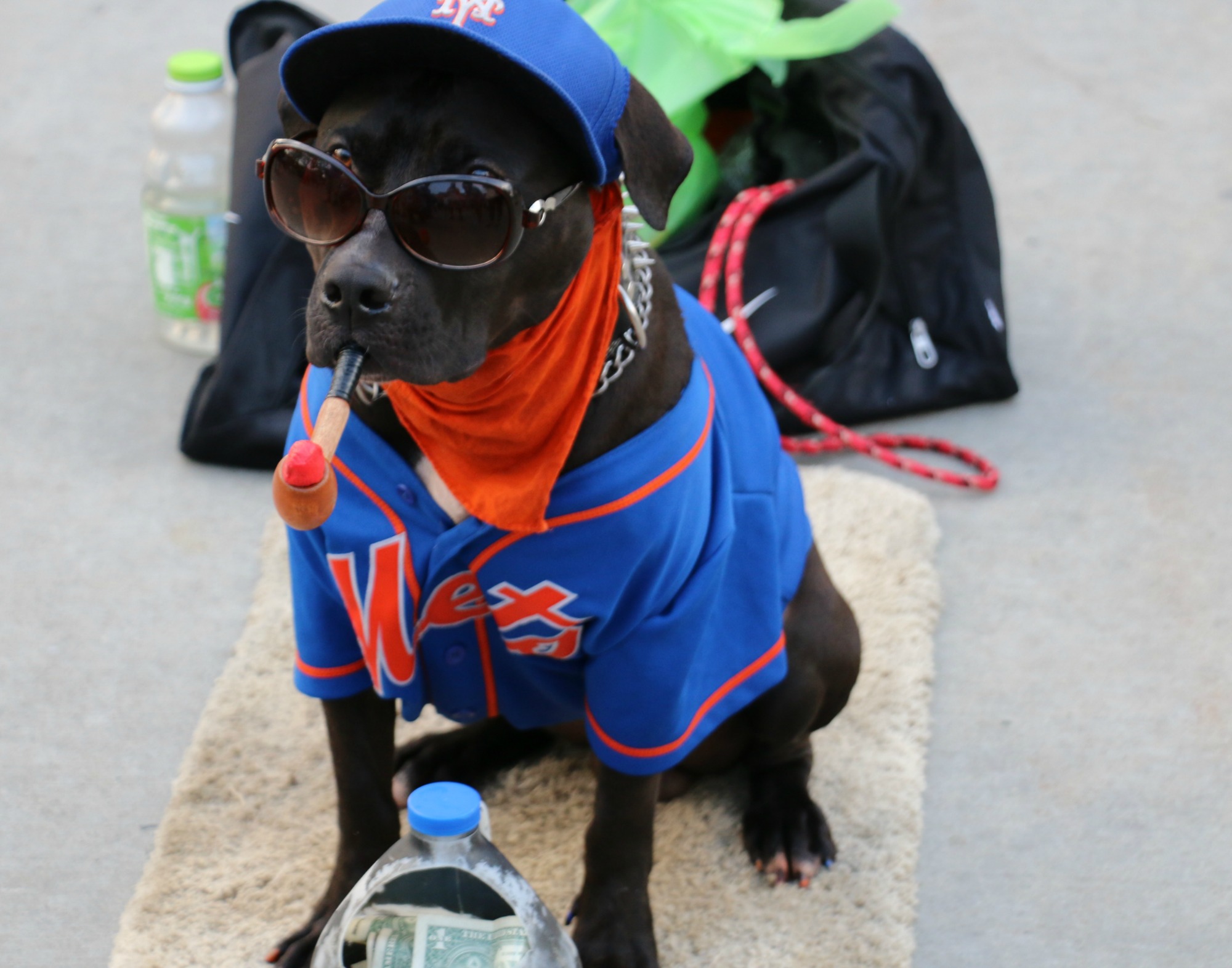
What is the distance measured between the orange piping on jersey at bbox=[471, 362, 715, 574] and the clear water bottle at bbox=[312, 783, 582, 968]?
28 centimetres

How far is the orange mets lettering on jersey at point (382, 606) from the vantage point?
1755 millimetres

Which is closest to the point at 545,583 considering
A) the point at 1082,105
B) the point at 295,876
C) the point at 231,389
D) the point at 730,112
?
the point at 295,876

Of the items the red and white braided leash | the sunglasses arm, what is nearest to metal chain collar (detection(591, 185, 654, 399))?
the sunglasses arm

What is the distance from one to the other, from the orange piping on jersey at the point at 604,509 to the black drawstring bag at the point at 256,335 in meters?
1.43

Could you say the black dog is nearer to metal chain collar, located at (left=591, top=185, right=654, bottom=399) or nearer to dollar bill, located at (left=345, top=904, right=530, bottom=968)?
metal chain collar, located at (left=591, top=185, right=654, bottom=399)

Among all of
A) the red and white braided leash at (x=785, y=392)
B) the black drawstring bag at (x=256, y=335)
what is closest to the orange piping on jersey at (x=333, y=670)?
the black drawstring bag at (x=256, y=335)

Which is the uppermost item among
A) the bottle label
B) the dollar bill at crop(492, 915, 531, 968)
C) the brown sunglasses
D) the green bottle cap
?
the brown sunglasses

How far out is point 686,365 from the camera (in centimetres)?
183

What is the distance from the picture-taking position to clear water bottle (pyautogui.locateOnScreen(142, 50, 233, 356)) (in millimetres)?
3332

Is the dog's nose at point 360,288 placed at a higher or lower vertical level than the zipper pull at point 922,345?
higher

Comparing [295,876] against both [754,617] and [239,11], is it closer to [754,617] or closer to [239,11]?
[754,617]

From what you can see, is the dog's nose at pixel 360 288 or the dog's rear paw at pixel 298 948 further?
the dog's rear paw at pixel 298 948

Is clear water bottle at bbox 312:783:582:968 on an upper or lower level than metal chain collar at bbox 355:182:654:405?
lower

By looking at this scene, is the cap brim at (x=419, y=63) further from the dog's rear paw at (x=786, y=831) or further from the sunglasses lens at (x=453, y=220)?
the dog's rear paw at (x=786, y=831)
